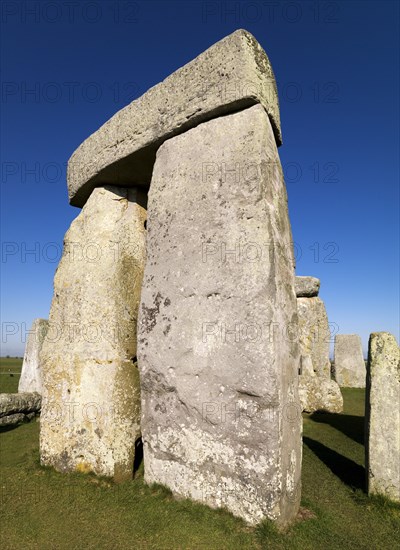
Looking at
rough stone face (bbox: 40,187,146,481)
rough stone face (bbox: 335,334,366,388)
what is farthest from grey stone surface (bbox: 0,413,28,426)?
rough stone face (bbox: 335,334,366,388)

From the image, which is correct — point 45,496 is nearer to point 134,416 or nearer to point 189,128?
point 134,416

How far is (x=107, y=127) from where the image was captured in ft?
15.5

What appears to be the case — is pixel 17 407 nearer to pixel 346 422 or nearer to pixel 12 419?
pixel 12 419

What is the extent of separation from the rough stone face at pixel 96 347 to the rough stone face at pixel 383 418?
2.40m

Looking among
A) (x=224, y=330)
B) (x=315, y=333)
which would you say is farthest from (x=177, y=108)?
(x=315, y=333)

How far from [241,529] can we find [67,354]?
253 cm

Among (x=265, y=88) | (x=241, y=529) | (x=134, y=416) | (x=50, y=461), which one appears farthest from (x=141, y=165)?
(x=241, y=529)

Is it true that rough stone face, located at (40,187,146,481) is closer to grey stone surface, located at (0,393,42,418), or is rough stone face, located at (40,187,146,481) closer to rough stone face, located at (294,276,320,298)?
grey stone surface, located at (0,393,42,418)

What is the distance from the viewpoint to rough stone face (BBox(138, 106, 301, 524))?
2953 millimetres

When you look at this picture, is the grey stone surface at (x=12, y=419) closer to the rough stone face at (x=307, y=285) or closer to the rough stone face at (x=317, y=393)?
the rough stone face at (x=317, y=393)

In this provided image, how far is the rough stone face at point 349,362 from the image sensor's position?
13016 mm

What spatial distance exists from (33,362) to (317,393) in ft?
20.8

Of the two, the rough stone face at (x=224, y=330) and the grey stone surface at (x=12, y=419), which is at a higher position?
the rough stone face at (x=224, y=330)

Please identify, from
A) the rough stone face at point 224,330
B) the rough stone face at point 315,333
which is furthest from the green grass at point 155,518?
the rough stone face at point 315,333
